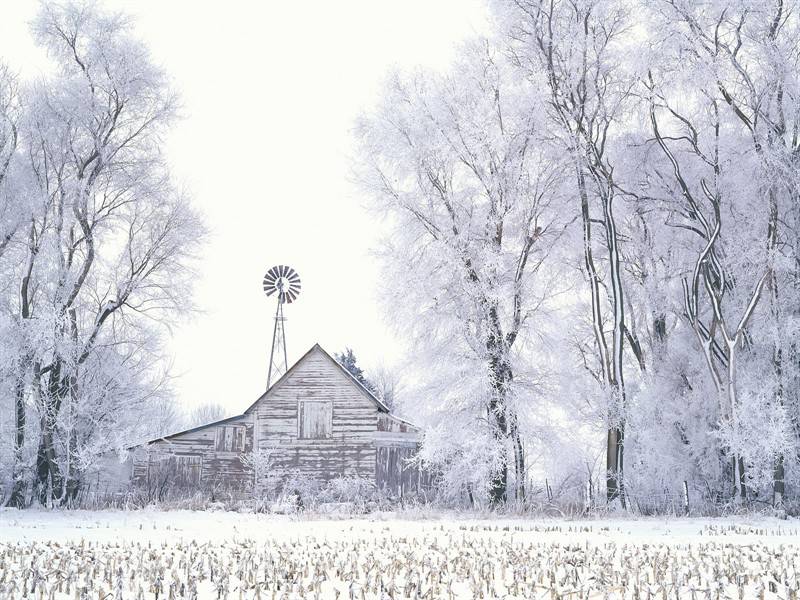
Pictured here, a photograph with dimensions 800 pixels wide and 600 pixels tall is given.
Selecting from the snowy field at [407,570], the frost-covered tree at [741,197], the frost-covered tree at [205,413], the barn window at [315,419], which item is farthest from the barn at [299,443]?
the frost-covered tree at [205,413]

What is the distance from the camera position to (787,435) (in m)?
19.8

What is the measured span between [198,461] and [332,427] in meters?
5.33

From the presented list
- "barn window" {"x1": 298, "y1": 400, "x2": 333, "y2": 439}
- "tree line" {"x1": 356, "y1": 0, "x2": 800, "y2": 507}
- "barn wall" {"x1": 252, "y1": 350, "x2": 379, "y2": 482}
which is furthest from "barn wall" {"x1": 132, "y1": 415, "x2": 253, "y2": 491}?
"tree line" {"x1": 356, "y1": 0, "x2": 800, "y2": 507}

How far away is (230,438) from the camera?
3188 cm

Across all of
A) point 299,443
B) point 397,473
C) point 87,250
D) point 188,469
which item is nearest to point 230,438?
point 188,469

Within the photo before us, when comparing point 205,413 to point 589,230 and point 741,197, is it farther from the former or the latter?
point 741,197

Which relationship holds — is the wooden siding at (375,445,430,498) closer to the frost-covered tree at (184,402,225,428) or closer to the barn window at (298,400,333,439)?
the barn window at (298,400,333,439)

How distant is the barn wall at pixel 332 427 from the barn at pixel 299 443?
4cm

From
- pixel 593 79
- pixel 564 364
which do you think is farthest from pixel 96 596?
pixel 593 79

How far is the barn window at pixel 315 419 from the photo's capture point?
103 ft

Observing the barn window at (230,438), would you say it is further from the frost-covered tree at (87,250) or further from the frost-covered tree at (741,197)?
the frost-covered tree at (741,197)

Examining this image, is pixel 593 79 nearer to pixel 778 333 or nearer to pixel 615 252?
pixel 615 252

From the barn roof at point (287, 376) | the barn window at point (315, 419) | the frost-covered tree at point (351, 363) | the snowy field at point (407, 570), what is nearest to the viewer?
the snowy field at point (407, 570)

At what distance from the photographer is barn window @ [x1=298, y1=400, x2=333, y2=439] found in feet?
103
